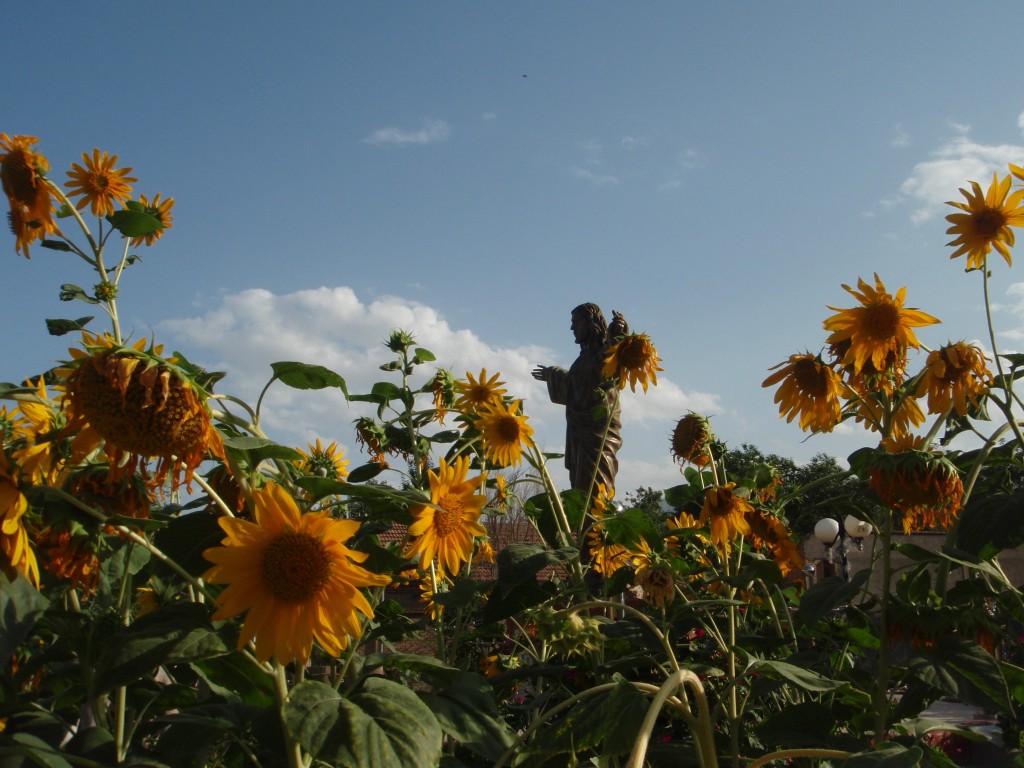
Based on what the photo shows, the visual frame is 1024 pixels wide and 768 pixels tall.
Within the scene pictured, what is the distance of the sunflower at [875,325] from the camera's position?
7.41ft

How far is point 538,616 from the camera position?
49.1 inches

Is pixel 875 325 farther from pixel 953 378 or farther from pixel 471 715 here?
pixel 471 715

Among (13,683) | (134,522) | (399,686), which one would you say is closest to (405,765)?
(399,686)

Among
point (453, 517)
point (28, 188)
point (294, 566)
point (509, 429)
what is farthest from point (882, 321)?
point (28, 188)

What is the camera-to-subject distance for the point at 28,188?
2.50 meters

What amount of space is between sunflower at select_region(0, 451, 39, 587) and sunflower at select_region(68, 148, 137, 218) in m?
2.23

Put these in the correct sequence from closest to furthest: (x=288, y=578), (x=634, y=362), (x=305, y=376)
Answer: (x=288, y=578) → (x=305, y=376) → (x=634, y=362)

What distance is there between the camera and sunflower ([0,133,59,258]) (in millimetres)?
2477

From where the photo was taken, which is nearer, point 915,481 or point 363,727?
point 363,727

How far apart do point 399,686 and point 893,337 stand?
169 centimetres

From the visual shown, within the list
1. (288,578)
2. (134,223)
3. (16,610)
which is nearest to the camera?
(16,610)

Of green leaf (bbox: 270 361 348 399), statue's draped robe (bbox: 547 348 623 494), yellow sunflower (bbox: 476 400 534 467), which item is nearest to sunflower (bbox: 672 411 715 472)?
yellow sunflower (bbox: 476 400 534 467)

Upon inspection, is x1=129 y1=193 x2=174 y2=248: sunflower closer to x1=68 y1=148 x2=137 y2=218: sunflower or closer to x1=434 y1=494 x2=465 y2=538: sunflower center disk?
x1=68 y1=148 x2=137 y2=218: sunflower

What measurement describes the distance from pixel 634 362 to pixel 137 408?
2.05 meters
